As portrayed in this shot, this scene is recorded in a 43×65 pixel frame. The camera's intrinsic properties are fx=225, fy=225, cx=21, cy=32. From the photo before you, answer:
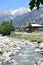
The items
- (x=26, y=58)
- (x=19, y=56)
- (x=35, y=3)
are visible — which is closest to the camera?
(x=35, y=3)

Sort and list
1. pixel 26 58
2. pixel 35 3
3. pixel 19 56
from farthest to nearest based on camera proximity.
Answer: pixel 19 56 → pixel 26 58 → pixel 35 3

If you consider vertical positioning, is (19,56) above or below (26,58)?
below

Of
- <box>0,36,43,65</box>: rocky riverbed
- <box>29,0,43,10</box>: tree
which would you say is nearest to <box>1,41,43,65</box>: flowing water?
<box>0,36,43,65</box>: rocky riverbed

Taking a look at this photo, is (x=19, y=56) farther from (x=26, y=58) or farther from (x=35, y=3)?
(x=35, y=3)

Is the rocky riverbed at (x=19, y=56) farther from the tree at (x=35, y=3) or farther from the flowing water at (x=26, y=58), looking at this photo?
the tree at (x=35, y=3)

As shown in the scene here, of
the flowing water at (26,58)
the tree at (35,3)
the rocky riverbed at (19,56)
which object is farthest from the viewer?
the rocky riverbed at (19,56)

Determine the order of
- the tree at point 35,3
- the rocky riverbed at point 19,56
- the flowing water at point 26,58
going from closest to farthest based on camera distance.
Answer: the tree at point 35,3
the flowing water at point 26,58
the rocky riverbed at point 19,56

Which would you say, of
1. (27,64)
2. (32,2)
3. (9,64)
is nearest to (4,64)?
(9,64)

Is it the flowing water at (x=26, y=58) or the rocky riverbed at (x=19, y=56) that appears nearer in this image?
the flowing water at (x=26, y=58)

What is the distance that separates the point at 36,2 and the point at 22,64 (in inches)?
911

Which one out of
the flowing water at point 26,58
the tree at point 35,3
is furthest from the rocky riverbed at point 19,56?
the tree at point 35,3

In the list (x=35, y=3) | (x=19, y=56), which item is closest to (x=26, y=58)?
(x=19, y=56)

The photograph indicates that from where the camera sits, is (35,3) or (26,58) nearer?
(35,3)

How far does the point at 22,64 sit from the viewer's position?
28.1m
